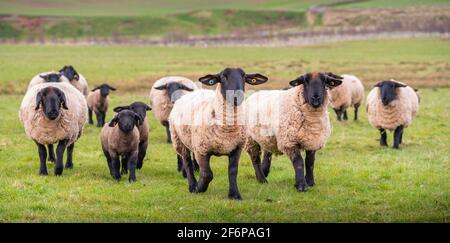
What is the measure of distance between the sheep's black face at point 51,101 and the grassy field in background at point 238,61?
842 inches

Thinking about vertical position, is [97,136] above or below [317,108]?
below

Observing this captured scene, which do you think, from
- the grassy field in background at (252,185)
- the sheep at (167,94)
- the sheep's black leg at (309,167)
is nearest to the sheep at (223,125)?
the grassy field in background at (252,185)

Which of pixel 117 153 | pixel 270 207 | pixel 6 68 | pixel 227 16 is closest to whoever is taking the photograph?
pixel 270 207

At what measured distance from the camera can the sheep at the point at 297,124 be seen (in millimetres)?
11820

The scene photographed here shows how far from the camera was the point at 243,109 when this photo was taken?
10984 mm

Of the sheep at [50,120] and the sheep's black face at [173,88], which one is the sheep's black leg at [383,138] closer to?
the sheep's black face at [173,88]

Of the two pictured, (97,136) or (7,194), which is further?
(97,136)

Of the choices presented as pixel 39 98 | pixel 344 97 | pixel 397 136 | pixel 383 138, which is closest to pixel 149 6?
pixel 344 97

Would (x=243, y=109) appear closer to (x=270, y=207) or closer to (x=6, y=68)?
(x=270, y=207)

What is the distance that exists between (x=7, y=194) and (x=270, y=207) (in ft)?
14.9

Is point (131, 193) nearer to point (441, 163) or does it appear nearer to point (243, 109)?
point (243, 109)

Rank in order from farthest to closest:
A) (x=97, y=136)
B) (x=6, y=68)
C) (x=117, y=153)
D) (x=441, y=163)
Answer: (x=6, y=68) → (x=97, y=136) → (x=441, y=163) → (x=117, y=153)

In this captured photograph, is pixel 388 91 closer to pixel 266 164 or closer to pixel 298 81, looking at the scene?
pixel 266 164
